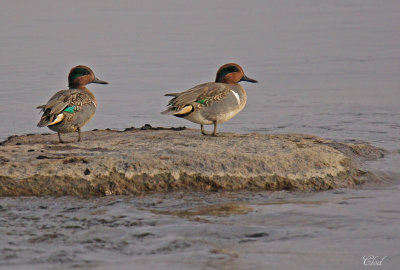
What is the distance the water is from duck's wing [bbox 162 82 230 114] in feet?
5.06

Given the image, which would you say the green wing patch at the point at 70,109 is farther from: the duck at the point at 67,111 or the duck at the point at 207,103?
the duck at the point at 207,103

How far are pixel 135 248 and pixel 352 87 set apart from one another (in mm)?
8258

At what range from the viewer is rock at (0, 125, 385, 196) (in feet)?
22.6

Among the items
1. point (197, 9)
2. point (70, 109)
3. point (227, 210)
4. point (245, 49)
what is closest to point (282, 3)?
point (197, 9)

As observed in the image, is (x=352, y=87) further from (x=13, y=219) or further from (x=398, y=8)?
(x=398, y=8)

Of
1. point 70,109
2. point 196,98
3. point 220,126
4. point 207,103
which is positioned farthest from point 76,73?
point 220,126

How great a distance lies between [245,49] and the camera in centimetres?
1595

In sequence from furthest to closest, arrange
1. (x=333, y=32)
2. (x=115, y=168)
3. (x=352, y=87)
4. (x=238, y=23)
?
(x=238, y=23) → (x=333, y=32) → (x=352, y=87) → (x=115, y=168)

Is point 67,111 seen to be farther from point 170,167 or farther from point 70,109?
point 170,167

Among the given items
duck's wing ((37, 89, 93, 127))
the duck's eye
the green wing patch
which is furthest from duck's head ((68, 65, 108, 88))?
the green wing patch

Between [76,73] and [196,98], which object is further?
[76,73]

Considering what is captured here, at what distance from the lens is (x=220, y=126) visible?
11.3 meters

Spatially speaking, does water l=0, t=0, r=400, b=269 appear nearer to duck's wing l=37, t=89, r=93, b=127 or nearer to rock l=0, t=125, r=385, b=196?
rock l=0, t=125, r=385, b=196

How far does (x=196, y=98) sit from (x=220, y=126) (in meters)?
2.96
